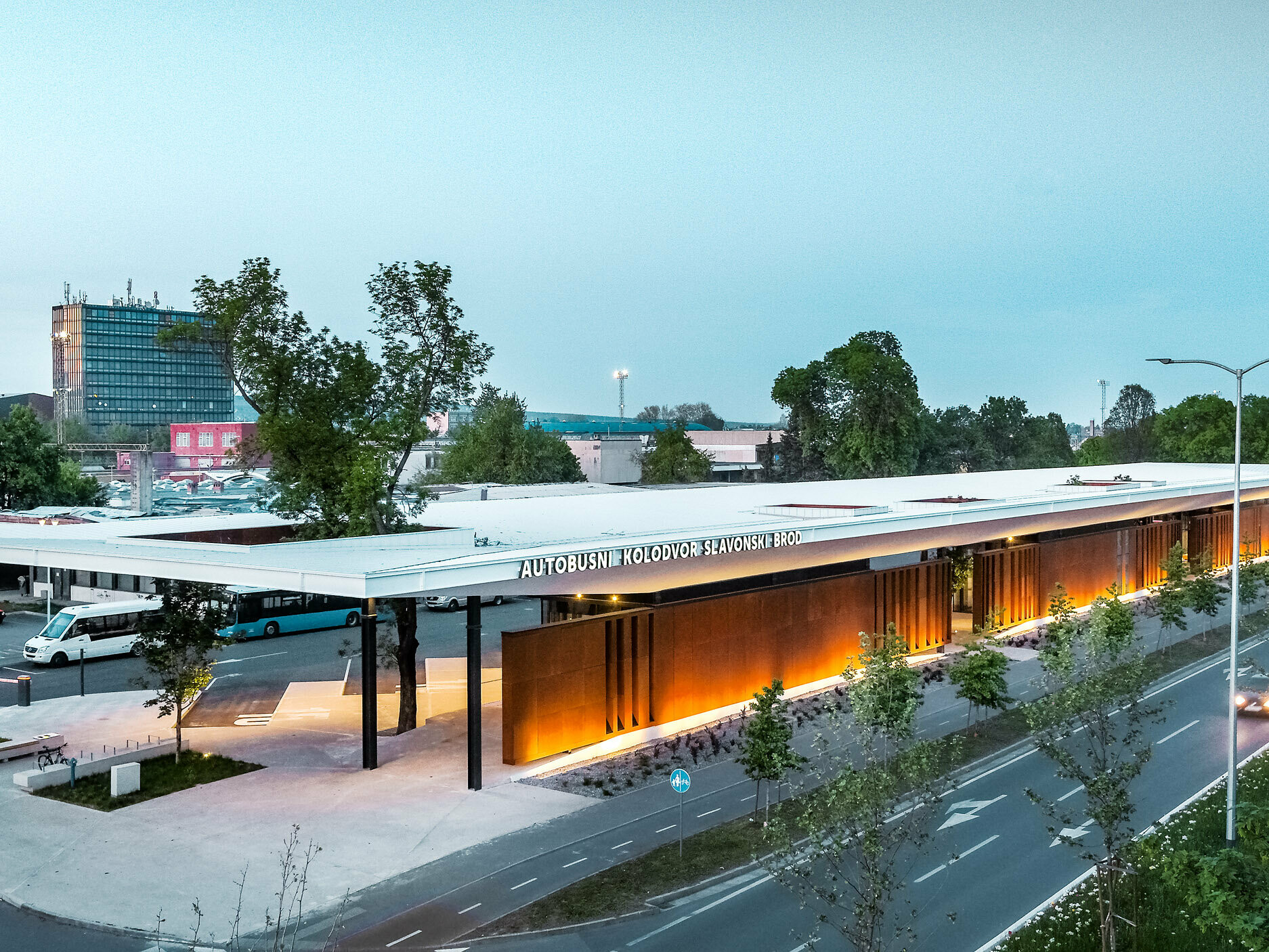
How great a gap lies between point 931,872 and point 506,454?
90.7m

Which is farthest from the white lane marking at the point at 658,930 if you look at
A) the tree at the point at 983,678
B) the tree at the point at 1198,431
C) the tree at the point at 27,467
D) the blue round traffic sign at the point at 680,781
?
the tree at the point at 1198,431

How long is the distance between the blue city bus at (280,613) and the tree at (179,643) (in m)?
19.5

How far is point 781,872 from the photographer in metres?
16.7

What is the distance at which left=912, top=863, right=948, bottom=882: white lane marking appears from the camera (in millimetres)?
22078

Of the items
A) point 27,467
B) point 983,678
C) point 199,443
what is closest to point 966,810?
point 983,678

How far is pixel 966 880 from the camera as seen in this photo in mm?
22172

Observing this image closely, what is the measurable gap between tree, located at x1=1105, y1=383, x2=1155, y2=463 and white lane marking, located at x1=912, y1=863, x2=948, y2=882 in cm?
14171

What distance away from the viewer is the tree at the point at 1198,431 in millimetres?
124688

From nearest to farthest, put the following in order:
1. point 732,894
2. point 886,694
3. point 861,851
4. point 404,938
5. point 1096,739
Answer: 1. point 861,851
2. point 404,938
3. point 732,894
4. point 886,694
5. point 1096,739

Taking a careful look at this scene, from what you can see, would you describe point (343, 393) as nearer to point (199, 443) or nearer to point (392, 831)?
point (392, 831)

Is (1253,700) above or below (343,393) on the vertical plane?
below

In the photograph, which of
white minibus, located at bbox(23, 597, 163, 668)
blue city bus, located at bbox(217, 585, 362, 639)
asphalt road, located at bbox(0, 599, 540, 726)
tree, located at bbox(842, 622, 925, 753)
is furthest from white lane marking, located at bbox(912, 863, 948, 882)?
blue city bus, located at bbox(217, 585, 362, 639)

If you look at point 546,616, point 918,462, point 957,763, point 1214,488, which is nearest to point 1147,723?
point 957,763

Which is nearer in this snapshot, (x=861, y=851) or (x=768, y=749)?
(x=861, y=851)
